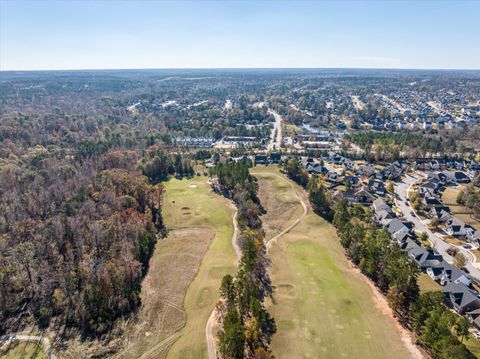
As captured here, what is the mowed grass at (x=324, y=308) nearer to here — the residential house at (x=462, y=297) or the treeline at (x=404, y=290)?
the treeline at (x=404, y=290)

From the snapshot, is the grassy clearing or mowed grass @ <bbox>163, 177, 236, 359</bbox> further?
mowed grass @ <bbox>163, 177, 236, 359</bbox>

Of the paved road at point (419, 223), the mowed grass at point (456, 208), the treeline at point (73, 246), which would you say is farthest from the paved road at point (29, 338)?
the mowed grass at point (456, 208)

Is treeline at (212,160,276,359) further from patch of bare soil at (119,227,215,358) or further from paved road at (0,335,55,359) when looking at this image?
paved road at (0,335,55,359)

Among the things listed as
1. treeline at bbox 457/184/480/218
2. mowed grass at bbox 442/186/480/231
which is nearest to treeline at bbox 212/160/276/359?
mowed grass at bbox 442/186/480/231

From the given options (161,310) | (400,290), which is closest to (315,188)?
(400,290)

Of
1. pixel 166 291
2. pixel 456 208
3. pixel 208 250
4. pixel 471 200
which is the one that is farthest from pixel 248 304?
pixel 471 200

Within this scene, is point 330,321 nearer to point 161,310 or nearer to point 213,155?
point 161,310
